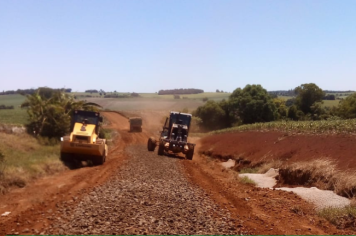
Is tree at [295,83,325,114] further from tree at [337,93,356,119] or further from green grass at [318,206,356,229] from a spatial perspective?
green grass at [318,206,356,229]

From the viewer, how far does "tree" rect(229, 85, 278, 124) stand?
61.6m

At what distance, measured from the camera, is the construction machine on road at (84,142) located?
70.5 ft

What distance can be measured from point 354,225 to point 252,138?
71.2 ft

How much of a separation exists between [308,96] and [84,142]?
5648 centimetres

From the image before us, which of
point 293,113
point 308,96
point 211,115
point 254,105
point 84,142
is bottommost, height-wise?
point 211,115

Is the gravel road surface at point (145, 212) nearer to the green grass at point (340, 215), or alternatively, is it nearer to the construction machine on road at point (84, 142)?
the green grass at point (340, 215)

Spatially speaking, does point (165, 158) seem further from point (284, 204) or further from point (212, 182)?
point (284, 204)

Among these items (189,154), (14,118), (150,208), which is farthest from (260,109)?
(150,208)

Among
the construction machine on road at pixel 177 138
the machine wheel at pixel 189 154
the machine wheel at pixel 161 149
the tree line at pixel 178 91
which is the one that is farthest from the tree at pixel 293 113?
the tree line at pixel 178 91

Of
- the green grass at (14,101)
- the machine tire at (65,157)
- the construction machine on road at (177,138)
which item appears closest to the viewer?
the machine tire at (65,157)

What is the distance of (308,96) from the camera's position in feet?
230

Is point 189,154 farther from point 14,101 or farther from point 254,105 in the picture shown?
point 14,101

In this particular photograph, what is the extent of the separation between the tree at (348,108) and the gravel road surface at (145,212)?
43.7 meters

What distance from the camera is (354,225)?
36.0ft
